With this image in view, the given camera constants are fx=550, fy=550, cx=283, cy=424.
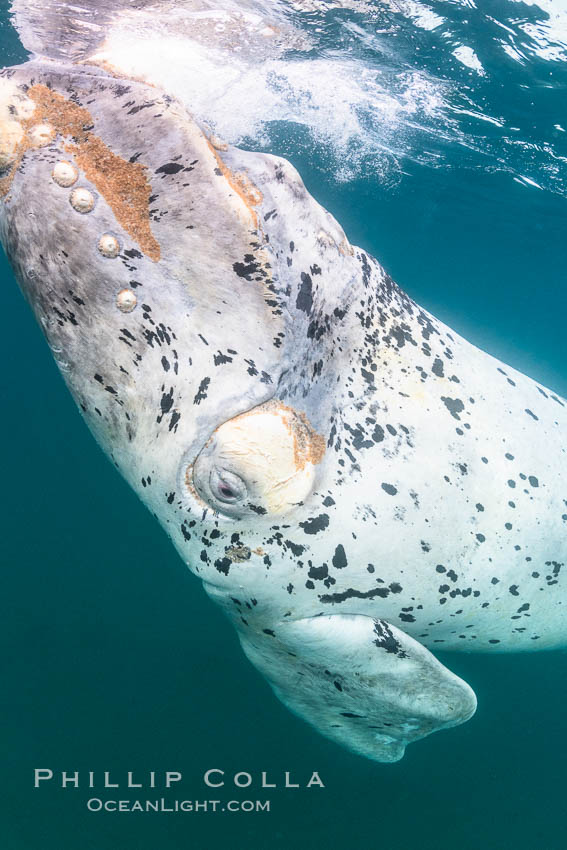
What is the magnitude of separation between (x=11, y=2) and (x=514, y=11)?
9.14 m

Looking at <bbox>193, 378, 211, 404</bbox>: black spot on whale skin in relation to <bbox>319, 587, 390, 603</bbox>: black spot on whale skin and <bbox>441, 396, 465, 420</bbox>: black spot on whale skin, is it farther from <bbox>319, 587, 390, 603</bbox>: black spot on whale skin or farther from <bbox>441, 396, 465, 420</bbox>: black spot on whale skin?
<bbox>441, 396, 465, 420</bbox>: black spot on whale skin

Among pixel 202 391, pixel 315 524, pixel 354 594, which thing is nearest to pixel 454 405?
pixel 315 524

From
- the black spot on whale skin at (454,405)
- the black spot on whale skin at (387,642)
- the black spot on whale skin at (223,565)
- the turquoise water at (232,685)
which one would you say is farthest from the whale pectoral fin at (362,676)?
the turquoise water at (232,685)

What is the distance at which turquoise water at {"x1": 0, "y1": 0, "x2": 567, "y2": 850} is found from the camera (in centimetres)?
951

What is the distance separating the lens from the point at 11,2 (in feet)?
34.4

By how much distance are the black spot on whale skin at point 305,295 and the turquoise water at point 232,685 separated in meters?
8.39

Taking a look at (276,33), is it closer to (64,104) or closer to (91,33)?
(91,33)

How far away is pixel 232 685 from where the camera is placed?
12.0 m

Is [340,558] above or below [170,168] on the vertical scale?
below

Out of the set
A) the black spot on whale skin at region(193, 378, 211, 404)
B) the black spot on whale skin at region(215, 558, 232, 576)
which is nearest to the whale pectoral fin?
the black spot on whale skin at region(215, 558, 232, 576)

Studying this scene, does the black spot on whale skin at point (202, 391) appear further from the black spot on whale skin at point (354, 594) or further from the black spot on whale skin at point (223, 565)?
the black spot on whale skin at point (354, 594)

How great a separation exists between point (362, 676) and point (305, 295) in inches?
106

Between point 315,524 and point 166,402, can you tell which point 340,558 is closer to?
point 315,524

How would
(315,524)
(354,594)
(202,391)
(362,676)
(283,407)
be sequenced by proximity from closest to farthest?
1. (202,391)
2. (283,407)
3. (315,524)
4. (354,594)
5. (362,676)
